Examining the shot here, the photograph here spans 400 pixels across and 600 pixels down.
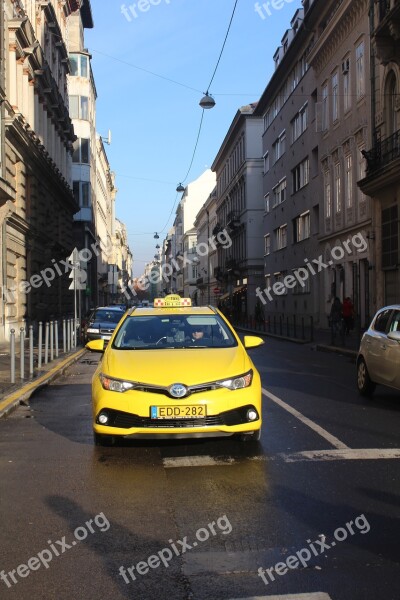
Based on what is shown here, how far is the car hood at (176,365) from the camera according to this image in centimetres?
636

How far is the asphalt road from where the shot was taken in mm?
3621

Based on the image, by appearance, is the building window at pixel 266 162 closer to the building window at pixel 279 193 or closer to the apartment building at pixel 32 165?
the building window at pixel 279 193

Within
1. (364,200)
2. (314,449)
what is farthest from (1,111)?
(314,449)

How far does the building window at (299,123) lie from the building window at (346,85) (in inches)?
278

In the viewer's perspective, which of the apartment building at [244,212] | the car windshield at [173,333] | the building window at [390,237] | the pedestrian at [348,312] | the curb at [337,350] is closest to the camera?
the car windshield at [173,333]

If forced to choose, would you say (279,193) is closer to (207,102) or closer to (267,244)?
(267,244)

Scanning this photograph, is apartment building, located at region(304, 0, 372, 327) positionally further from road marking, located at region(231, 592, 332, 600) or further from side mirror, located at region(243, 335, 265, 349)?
road marking, located at region(231, 592, 332, 600)

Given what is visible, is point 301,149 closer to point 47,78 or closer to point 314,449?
point 47,78

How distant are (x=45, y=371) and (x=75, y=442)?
7.24m

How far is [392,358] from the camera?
923 centimetres

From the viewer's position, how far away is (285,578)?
12.0 feet

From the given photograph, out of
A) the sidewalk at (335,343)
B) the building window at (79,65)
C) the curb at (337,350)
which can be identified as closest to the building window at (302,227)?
the sidewalk at (335,343)

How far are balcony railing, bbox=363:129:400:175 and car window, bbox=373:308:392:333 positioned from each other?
1277cm

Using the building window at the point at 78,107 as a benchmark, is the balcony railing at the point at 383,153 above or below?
below
